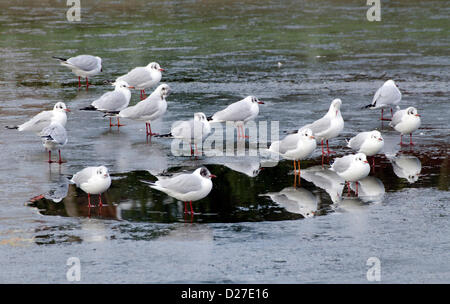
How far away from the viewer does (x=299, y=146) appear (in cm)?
1148

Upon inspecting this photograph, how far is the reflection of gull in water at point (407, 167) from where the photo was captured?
1136 centimetres

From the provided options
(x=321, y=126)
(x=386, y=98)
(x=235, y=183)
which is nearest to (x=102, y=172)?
(x=235, y=183)

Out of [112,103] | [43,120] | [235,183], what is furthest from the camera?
[112,103]

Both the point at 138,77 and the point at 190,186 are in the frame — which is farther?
the point at 138,77

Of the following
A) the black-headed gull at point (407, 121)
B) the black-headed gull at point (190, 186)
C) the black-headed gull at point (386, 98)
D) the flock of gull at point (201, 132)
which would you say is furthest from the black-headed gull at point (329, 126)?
the black-headed gull at point (190, 186)

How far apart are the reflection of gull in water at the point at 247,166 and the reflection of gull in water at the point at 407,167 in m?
2.11

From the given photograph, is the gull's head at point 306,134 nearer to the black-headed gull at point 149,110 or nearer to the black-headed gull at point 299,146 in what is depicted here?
the black-headed gull at point 299,146

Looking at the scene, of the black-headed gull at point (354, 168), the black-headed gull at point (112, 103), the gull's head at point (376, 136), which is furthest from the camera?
the black-headed gull at point (112, 103)

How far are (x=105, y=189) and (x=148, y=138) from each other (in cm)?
432

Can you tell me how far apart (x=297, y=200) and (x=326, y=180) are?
45.2 inches

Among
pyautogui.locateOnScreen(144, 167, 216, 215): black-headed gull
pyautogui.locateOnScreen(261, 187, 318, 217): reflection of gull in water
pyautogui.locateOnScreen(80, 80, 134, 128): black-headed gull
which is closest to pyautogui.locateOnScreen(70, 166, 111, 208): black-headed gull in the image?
pyautogui.locateOnScreen(144, 167, 216, 215): black-headed gull

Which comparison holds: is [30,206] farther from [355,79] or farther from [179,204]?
[355,79]

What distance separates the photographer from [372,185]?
11.0 m

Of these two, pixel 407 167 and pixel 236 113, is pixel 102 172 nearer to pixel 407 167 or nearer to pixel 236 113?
pixel 236 113
